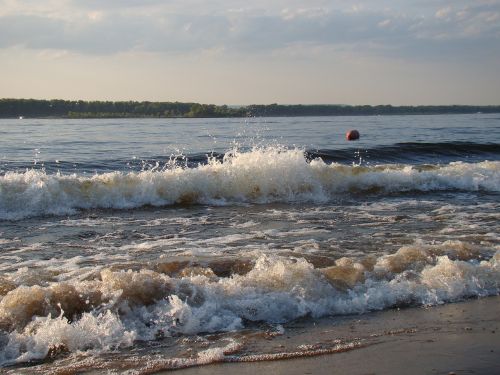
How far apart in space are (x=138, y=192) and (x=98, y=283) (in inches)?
362

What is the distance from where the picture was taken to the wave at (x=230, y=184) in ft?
50.2

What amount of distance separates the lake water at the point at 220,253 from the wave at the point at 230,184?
0.05 meters

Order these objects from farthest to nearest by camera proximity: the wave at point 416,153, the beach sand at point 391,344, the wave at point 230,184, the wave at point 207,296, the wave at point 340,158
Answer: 1. the wave at point 416,153
2. the wave at point 340,158
3. the wave at point 230,184
4. the wave at point 207,296
5. the beach sand at point 391,344

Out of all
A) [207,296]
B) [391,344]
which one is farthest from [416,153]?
[391,344]

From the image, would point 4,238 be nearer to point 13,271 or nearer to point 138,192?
point 13,271

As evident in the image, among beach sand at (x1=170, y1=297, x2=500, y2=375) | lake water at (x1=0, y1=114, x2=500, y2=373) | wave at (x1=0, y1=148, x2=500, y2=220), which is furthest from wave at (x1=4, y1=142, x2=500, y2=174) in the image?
beach sand at (x1=170, y1=297, x2=500, y2=375)

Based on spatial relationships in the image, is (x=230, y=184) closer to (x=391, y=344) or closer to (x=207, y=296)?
(x=207, y=296)

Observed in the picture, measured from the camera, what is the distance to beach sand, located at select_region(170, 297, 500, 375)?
5.40 metres

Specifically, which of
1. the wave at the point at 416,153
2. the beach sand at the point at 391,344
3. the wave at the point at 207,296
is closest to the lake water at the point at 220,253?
the wave at the point at 207,296

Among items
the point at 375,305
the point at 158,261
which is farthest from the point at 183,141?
the point at 375,305

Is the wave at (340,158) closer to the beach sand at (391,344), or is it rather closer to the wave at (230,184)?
the wave at (230,184)

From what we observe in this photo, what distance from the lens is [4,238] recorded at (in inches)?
451

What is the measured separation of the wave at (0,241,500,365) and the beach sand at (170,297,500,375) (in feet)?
1.34

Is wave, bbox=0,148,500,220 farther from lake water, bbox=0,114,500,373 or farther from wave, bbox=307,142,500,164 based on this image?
wave, bbox=307,142,500,164
